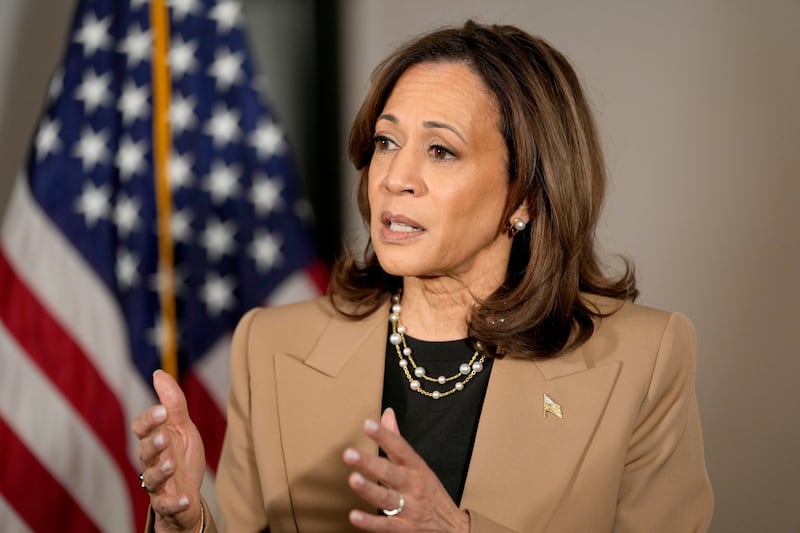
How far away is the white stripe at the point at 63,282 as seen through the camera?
231cm

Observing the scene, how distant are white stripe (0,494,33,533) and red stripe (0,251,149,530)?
202 millimetres

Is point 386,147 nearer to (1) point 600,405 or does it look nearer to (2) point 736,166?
(1) point 600,405

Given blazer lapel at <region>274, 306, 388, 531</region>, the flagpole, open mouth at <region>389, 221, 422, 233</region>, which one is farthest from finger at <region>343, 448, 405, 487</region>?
the flagpole

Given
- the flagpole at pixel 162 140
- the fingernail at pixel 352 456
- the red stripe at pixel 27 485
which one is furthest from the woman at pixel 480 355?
the red stripe at pixel 27 485

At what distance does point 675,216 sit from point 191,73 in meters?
1.41

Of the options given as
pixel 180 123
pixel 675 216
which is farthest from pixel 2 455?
pixel 675 216

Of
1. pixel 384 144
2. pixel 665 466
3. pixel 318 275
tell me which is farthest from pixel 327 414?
pixel 318 275

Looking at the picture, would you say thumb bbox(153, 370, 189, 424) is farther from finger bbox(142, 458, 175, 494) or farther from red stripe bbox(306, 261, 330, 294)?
red stripe bbox(306, 261, 330, 294)

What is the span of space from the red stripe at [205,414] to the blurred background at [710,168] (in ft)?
2.24

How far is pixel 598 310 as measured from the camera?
1.87 m

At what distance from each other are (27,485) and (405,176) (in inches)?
50.5

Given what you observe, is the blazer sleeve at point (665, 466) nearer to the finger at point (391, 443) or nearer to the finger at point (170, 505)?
the finger at point (391, 443)

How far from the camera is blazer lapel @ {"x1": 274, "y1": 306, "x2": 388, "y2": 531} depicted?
1739 mm

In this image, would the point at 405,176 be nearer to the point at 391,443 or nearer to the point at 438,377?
the point at 438,377
